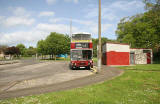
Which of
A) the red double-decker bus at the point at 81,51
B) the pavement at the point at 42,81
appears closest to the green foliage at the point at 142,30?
the red double-decker bus at the point at 81,51

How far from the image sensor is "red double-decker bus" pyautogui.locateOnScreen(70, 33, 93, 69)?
55.8ft

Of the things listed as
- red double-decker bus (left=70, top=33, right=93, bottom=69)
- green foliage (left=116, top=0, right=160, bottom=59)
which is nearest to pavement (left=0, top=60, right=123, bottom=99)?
red double-decker bus (left=70, top=33, right=93, bottom=69)

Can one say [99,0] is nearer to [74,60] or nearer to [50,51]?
[74,60]

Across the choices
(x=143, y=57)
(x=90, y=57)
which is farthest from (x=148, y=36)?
(x=90, y=57)

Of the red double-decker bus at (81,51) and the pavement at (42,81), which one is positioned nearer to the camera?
the pavement at (42,81)

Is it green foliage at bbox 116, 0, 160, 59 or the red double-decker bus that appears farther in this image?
green foliage at bbox 116, 0, 160, 59

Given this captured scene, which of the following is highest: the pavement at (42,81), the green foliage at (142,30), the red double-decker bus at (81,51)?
the green foliage at (142,30)

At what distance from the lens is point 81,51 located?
1702 cm

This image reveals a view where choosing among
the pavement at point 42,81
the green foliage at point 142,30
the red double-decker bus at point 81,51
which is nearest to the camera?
the pavement at point 42,81

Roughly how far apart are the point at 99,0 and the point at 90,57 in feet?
22.6

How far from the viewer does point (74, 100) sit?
5.16 metres

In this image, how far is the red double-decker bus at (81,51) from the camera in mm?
17000

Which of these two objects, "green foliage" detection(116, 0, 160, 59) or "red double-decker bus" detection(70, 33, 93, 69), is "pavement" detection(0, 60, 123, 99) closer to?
"red double-decker bus" detection(70, 33, 93, 69)

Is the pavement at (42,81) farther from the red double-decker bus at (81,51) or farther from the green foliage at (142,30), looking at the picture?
the green foliage at (142,30)
